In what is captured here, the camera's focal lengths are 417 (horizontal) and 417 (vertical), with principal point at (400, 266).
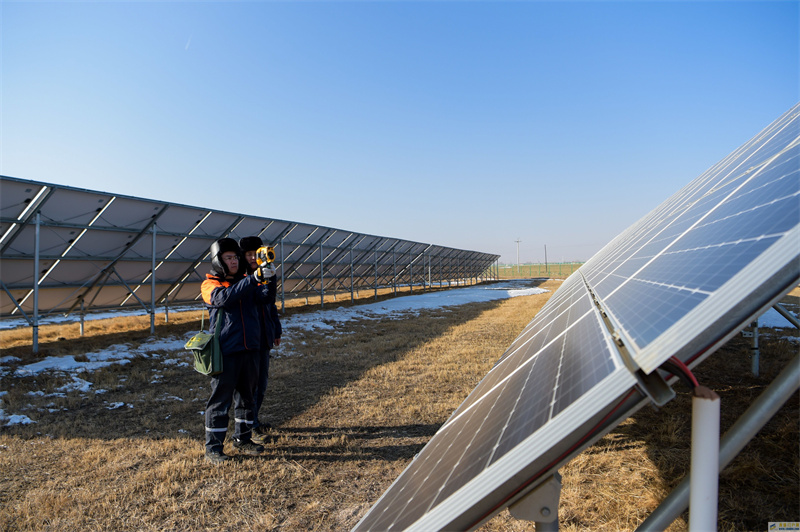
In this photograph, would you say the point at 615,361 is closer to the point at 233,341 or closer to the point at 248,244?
the point at 233,341

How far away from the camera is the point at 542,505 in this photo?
58.6 inches

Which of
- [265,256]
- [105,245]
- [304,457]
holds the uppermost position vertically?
[105,245]

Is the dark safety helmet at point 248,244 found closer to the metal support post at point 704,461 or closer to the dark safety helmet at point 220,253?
the dark safety helmet at point 220,253

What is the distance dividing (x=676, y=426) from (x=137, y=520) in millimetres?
5464

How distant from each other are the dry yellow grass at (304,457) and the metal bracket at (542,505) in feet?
6.61

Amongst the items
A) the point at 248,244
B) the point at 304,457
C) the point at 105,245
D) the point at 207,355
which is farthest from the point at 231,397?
the point at 105,245

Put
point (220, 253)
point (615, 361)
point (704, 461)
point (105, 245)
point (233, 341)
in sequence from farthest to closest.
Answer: point (105, 245), point (220, 253), point (233, 341), point (704, 461), point (615, 361)

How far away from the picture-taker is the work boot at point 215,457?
4.39m

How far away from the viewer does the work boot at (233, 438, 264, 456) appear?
4625mm

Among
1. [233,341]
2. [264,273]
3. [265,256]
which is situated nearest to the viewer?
[265,256]

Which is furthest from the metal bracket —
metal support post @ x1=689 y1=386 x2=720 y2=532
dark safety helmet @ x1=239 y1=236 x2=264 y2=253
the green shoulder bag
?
dark safety helmet @ x1=239 y1=236 x2=264 y2=253

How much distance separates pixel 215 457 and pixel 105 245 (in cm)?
933

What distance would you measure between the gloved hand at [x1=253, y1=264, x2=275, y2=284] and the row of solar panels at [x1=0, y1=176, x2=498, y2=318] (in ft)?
23.9

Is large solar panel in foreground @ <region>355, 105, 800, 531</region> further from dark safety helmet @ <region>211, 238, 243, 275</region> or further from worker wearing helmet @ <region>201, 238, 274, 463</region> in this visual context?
dark safety helmet @ <region>211, 238, 243, 275</region>
